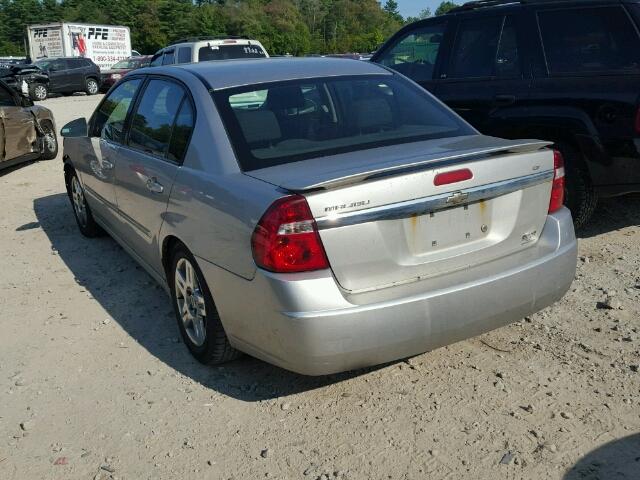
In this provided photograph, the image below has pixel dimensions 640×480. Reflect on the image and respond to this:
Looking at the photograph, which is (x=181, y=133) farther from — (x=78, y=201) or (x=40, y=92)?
(x=40, y=92)

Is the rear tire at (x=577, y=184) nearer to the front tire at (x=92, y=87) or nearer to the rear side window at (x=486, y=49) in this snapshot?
the rear side window at (x=486, y=49)

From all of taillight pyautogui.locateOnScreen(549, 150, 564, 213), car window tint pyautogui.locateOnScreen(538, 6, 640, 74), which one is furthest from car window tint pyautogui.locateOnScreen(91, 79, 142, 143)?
car window tint pyautogui.locateOnScreen(538, 6, 640, 74)

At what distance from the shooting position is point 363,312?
2.77 meters

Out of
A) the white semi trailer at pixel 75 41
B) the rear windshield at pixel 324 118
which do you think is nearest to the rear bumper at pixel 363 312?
the rear windshield at pixel 324 118

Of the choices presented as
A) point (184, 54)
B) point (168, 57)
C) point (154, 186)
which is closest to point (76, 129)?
point (154, 186)

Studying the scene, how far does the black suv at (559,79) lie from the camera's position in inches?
193

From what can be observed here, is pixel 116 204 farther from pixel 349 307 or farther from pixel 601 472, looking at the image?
pixel 601 472

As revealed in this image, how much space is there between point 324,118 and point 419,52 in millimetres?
3204

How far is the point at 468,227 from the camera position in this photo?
9.87 ft

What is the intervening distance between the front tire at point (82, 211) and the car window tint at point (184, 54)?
714cm

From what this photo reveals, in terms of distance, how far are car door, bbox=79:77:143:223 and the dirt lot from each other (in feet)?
2.98

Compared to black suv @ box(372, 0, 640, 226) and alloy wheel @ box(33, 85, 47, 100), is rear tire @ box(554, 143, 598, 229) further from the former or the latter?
alloy wheel @ box(33, 85, 47, 100)

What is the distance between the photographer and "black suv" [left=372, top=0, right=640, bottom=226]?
4891 mm

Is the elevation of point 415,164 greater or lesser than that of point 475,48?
lesser
